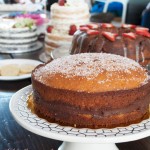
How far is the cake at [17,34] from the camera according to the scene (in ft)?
5.75

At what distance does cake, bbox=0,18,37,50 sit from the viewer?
175 centimetres

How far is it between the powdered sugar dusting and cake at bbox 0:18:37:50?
986mm

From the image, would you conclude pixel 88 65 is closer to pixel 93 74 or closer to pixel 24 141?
pixel 93 74

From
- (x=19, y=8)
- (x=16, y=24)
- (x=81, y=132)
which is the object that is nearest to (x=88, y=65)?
(x=81, y=132)

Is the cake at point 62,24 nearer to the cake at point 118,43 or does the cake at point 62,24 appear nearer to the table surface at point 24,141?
the cake at point 118,43

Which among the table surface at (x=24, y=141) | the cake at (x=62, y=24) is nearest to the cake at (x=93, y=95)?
the table surface at (x=24, y=141)

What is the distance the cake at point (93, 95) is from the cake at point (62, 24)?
0.93 meters

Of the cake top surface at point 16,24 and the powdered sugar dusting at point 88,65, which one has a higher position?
the powdered sugar dusting at point 88,65

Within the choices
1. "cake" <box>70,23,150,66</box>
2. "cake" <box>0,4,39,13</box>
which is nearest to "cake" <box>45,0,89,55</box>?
"cake" <box>70,23,150,66</box>

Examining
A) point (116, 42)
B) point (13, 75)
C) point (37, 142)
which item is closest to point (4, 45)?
point (13, 75)

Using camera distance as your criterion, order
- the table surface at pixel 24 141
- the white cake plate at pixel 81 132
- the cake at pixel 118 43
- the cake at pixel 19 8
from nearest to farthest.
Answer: the white cake plate at pixel 81 132 < the table surface at pixel 24 141 < the cake at pixel 118 43 < the cake at pixel 19 8

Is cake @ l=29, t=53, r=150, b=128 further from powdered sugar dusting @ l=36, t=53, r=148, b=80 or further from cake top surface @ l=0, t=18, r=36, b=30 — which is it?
cake top surface @ l=0, t=18, r=36, b=30

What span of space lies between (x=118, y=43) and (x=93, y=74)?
46cm

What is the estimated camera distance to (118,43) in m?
1.15
